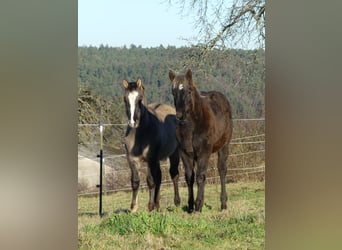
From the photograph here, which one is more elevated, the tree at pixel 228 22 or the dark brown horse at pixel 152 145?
the tree at pixel 228 22

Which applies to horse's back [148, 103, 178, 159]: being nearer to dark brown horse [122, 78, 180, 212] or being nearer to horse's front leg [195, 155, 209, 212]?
dark brown horse [122, 78, 180, 212]

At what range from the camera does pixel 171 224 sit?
3.63m

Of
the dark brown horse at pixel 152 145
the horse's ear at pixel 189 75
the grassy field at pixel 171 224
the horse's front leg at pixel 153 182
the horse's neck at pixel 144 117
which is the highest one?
the horse's ear at pixel 189 75

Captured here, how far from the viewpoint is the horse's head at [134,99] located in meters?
3.62

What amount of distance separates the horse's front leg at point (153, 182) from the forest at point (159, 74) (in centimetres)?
39

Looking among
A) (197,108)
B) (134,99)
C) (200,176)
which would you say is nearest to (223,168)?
(200,176)

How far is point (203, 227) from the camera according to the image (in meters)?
3.65

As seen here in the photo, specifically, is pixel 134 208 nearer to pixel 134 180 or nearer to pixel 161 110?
pixel 134 180

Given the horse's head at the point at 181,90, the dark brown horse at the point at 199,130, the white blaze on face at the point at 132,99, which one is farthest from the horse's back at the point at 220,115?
the white blaze on face at the point at 132,99

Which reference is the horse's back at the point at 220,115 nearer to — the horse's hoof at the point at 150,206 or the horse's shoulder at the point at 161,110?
the horse's shoulder at the point at 161,110

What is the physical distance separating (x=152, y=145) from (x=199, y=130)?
0.33 metres

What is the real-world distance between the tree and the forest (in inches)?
2.5
